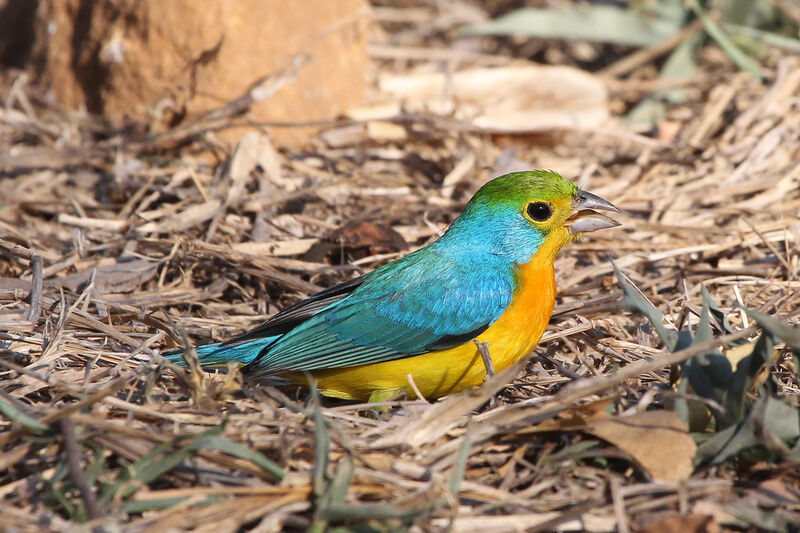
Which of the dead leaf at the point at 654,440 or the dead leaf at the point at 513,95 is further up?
the dead leaf at the point at 513,95

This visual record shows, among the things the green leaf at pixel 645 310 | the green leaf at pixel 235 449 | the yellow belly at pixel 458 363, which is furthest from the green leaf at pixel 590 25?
the green leaf at pixel 235 449

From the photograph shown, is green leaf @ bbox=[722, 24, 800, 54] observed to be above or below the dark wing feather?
above

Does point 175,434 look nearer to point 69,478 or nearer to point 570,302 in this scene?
point 69,478

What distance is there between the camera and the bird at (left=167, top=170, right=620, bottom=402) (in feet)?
12.0

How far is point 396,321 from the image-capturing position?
3.70 metres

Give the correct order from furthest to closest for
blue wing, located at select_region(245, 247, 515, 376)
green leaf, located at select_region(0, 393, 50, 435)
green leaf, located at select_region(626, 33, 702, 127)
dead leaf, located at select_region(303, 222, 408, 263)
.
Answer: green leaf, located at select_region(626, 33, 702, 127), dead leaf, located at select_region(303, 222, 408, 263), blue wing, located at select_region(245, 247, 515, 376), green leaf, located at select_region(0, 393, 50, 435)

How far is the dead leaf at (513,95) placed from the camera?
628cm

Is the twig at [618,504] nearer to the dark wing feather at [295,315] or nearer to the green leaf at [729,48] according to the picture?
the dark wing feather at [295,315]

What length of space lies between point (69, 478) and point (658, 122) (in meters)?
5.16

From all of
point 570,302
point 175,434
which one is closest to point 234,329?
point 175,434

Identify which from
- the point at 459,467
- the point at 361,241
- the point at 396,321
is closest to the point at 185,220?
the point at 361,241

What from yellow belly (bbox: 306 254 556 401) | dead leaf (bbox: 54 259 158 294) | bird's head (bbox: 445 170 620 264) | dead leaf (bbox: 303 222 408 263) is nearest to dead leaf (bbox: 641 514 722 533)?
yellow belly (bbox: 306 254 556 401)

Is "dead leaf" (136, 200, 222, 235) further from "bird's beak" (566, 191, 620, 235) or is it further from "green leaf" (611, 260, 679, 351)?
"green leaf" (611, 260, 679, 351)

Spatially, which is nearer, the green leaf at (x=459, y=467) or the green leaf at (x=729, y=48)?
the green leaf at (x=459, y=467)
